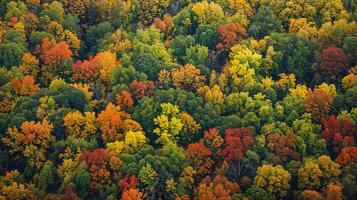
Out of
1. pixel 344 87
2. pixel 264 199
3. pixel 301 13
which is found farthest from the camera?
pixel 301 13

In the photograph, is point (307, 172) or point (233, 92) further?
point (233, 92)

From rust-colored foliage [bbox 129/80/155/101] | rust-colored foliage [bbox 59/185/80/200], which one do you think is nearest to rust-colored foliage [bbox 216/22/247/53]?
rust-colored foliage [bbox 129/80/155/101]

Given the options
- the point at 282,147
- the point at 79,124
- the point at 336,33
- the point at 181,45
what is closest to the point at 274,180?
the point at 282,147

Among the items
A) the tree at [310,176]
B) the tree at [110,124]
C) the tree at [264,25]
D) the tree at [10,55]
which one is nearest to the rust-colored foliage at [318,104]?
the tree at [310,176]

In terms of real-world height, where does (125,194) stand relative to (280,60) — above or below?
below

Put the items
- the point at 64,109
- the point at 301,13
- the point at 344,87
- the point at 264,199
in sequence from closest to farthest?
the point at 264,199
the point at 64,109
the point at 344,87
the point at 301,13

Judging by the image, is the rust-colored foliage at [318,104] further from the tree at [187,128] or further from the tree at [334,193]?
the tree at [187,128]

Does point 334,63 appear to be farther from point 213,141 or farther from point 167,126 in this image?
point 167,126

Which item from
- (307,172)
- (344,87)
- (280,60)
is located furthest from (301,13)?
(307,172)

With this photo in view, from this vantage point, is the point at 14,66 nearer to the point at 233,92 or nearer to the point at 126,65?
the point at 126,65
